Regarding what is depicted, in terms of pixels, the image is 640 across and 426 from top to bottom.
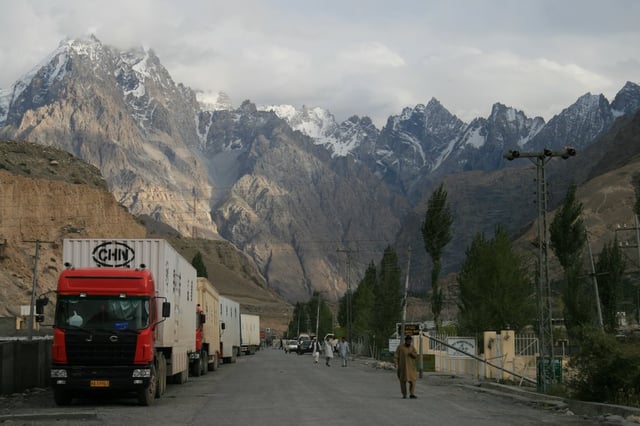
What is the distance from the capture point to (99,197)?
120500mm

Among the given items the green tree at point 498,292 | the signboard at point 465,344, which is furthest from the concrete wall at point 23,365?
the green tree at point 498,292

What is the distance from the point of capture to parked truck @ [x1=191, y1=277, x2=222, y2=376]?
3978 centimetres

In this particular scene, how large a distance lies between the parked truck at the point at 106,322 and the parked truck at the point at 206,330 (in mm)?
12547

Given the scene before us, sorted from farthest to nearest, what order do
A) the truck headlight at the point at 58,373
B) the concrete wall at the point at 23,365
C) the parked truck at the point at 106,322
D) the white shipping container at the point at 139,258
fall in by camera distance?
the concrete wall at the point at 23,365, the white shipping container at the point at 139,258, the parked truck at the point at 106,322, the truck headlight at the point at 58,373

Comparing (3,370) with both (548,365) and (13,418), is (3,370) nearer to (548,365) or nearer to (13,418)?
(13,418)

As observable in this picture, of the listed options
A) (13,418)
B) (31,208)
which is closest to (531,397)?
(13,418)

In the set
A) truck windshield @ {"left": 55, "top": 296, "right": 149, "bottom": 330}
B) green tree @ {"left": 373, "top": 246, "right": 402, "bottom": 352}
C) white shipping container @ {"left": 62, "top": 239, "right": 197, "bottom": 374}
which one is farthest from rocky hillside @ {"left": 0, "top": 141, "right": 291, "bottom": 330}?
truck windshield @ {"left": 55, "top": 296, "right": 149, "bottom": 330}

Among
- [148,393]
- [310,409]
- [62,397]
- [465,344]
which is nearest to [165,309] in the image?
[148,393]

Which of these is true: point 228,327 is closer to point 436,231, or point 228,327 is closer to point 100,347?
point 436,231

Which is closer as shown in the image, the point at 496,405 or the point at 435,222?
the point at 496,405

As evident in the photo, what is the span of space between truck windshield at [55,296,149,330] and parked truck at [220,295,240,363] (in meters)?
29.9

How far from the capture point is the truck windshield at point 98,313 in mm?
22422

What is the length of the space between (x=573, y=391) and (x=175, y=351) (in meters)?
11.7

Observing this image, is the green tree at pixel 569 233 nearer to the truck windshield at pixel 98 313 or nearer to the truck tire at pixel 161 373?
the truck tire at pixel 161 373
